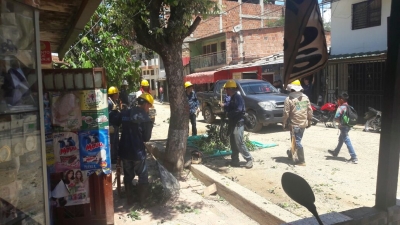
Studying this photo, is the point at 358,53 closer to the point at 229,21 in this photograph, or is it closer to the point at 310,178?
the point at 310,178

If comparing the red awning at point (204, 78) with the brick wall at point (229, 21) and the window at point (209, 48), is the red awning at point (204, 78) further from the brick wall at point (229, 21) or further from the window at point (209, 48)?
the brick wall at point (229, 21)

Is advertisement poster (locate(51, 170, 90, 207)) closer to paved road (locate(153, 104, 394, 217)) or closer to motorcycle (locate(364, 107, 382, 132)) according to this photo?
paved road (locate(153, 104, 394, 217))

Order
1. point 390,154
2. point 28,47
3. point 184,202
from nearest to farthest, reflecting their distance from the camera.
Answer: point 390,154 < point 28,47 < point 184,202

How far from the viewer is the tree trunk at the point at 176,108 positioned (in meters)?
6.08

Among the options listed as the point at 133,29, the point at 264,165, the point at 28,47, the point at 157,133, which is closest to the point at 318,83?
the point at 157,133

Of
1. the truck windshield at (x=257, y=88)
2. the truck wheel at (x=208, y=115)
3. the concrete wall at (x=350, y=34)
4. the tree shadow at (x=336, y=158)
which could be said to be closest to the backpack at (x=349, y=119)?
the tree shadow at (x=336, y=158)

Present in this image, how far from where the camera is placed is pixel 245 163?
705cm

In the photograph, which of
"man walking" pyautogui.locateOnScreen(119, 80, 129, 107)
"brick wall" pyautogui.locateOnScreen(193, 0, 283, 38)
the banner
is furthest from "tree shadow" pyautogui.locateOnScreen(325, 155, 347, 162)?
"brick wall" pyautogui.locateOnScreen(193, 0, 283, 38)

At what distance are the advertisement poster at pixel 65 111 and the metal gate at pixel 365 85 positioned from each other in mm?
12133

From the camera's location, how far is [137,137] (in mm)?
4953

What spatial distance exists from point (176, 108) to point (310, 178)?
272 centimetres

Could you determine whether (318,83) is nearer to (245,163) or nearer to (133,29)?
(245,163)

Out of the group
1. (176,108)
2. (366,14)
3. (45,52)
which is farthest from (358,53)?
(45,52)

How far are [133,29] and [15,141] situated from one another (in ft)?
13.0
